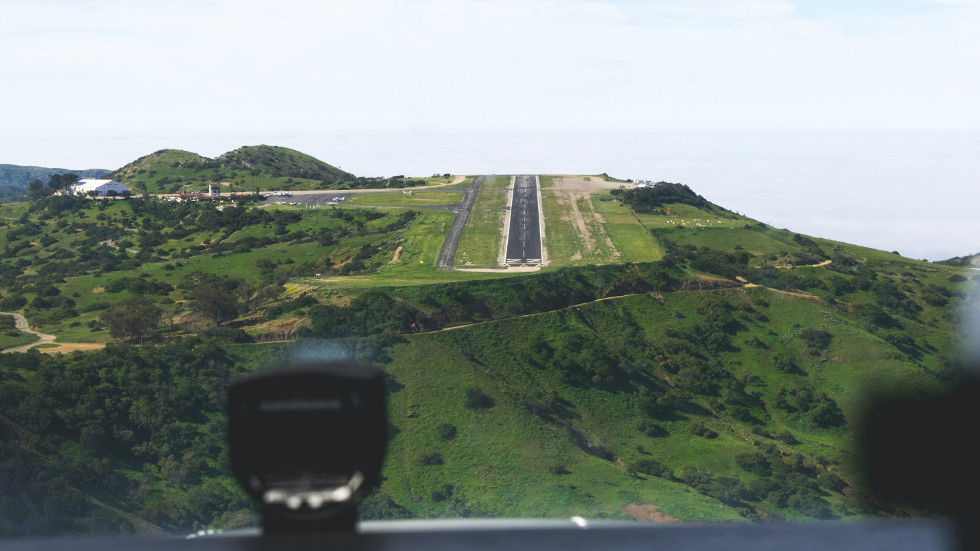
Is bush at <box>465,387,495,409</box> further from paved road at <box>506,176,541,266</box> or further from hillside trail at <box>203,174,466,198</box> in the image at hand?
hillside trail at <box>203,174,466,198</box>

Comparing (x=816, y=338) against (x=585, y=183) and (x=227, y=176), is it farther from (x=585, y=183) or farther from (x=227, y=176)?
(x=227, y=176)

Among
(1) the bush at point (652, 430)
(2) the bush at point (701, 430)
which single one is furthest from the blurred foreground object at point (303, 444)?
(2) the bush at point (701, 430)

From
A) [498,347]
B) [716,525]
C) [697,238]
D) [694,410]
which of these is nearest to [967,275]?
[697,238]

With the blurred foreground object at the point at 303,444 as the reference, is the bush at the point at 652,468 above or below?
below

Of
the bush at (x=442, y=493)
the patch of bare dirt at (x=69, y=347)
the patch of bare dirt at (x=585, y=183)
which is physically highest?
the patch of bare dirt at (x=585, y=183)

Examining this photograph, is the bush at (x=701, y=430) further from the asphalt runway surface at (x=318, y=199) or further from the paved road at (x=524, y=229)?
the asphalt runway surface at (x=318, y=199)

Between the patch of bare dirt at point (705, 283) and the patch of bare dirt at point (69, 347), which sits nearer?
the patch of bare dirt at point (69, 347)

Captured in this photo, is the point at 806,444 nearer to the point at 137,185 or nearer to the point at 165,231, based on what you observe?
the point at 165,231
